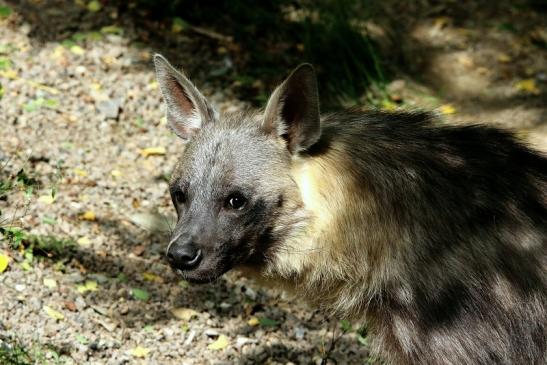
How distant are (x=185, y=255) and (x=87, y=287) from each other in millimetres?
1489

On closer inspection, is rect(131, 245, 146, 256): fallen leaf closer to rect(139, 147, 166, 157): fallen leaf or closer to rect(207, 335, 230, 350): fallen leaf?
rect(207, 335, 230, 350): fallen leaf

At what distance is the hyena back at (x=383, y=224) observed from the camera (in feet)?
13.8

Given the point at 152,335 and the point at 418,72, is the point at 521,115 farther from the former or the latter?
the point at 152,335

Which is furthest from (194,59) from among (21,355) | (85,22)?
(21,355)

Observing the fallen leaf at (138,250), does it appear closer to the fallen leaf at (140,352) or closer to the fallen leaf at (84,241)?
the fallen leaf at (84,241)

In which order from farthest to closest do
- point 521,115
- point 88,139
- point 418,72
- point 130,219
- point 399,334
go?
1. point 418,72
2. point 521,115
3. point 88,139
4. point 130,219
5. point 399,334

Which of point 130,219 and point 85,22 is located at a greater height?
point 85,22

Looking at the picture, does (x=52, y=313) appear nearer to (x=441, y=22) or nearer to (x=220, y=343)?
(x=220, y=343)

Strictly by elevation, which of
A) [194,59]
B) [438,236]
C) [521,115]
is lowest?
[521,115]

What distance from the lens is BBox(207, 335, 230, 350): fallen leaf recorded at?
5.40 meters

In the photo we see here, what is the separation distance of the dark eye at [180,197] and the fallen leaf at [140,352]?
3.69 feet

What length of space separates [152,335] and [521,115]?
13.1 feet

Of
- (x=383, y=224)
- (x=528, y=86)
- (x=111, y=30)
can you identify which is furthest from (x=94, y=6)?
(x=383, y=224)

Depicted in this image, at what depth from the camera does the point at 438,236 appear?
4.30 meters
